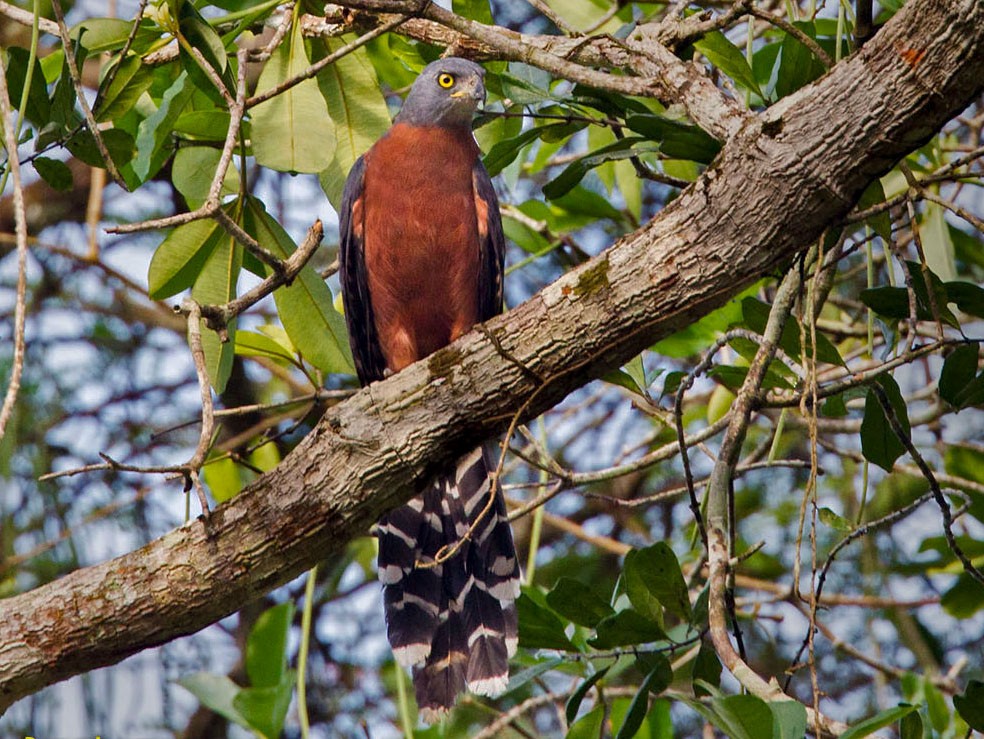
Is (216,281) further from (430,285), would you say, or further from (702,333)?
(702,333)

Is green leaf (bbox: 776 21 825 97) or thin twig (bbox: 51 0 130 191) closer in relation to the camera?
thin twig (bbox: 51 0 130 191)

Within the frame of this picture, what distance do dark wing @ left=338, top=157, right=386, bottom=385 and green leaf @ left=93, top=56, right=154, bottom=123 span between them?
87cm

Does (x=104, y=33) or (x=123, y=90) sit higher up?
(x=104, y=33)

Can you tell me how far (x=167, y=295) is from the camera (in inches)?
130

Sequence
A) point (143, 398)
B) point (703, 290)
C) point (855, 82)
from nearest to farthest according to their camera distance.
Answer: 1. point (855, 82)
2. point (703, 290)
3. point (143, 398)

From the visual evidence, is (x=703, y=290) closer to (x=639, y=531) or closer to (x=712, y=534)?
(x=712, y=534)

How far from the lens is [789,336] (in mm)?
2977

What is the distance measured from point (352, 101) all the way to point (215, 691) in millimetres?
1920

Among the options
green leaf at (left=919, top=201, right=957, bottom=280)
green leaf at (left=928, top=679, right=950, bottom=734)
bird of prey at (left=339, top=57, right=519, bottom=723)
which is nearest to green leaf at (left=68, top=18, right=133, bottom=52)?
bird of prey at (left=339, top=57, right=519, bottom=723)

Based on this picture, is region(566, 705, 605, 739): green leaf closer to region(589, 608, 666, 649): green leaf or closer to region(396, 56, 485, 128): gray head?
region(589, 608, 666, 649): green leaf

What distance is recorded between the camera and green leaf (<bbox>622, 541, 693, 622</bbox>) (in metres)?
2.81

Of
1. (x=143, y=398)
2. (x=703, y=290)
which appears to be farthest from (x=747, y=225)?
(x=143, y=398)

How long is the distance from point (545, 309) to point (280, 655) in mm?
1695

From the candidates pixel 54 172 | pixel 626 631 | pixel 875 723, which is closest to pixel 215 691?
pixel 626 631
